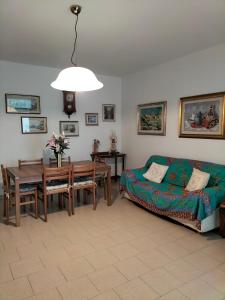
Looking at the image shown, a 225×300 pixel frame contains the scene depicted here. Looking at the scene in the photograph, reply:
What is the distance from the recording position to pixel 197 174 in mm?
3318

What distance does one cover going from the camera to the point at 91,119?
5.23m

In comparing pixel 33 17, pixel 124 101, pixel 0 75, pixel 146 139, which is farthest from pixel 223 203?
pixel 0 75

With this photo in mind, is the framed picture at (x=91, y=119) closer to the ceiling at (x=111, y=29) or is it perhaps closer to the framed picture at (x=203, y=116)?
the ceiling at (x=111, y=29)

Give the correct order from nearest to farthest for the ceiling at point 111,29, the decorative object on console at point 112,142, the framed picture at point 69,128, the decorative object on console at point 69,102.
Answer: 1. the ceiling at point 111,29
2. the decorative object on console at point 69,102
3. the framed picture at point 69,128
4. the decorative object on console at point 112,142

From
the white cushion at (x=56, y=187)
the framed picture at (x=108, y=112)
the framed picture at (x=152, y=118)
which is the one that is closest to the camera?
the white cushion at (x=56, y=187)

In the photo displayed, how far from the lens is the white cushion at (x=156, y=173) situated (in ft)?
12.9

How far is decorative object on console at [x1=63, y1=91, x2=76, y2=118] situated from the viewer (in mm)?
4703

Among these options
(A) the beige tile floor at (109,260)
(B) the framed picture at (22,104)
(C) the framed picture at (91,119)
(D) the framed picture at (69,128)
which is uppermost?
(B) the framed picture at (22,104)

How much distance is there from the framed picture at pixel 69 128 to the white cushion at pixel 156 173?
1.90 m

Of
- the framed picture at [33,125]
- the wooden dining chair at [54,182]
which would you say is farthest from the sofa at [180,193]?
the framed picture at [33,125]

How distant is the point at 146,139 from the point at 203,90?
1632 millimetres

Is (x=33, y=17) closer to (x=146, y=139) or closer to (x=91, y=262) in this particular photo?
(x=91, y=262)

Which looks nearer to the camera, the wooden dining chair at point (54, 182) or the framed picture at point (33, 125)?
the wooden dining chair at point (54, 182)

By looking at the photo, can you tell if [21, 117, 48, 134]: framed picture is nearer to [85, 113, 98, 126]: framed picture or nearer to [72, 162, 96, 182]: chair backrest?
[85, 113, 98, 126]: framed picture
